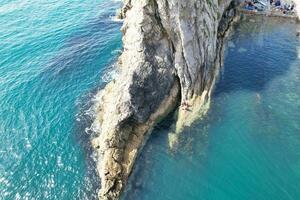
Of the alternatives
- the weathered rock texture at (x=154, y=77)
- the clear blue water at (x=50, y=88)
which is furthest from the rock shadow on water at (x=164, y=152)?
the clear blue water at (x=50, y=88)

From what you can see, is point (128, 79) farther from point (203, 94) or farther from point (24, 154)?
point (24, 154)

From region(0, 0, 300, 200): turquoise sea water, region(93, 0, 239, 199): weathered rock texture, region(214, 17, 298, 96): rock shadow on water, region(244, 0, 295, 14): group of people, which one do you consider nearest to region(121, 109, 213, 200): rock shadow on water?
region(0, 0, 300, 200): turquoise sea water

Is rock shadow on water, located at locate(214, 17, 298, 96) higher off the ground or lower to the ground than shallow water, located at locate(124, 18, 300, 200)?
higher

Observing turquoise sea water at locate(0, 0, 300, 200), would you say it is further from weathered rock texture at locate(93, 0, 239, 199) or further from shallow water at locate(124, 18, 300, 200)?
weathered rock texture at locate(93, 0, 239, 199)

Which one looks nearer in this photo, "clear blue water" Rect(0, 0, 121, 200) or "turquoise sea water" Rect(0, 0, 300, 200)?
"turquoise sea water" Rect(0, 0, 300, 200)

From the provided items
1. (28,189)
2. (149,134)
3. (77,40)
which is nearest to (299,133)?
(149,134)

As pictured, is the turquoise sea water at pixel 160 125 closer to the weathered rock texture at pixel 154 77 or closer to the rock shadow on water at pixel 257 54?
the rock shadow on water at pixel 257 54

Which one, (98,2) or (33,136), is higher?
(98,2)
